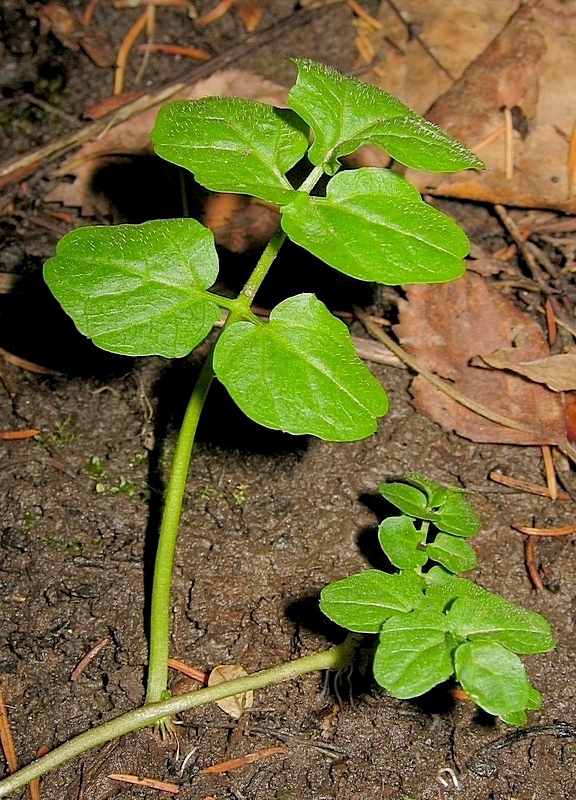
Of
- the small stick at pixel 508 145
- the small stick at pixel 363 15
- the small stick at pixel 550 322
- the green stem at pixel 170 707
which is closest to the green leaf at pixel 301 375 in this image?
the green stem at pixel 170 707

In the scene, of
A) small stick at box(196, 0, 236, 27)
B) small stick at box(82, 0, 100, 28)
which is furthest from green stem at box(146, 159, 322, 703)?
small stick at box(82, 0, 100, 28)

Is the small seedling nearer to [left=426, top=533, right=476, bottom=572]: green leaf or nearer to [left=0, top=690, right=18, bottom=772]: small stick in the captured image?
[left=426, top=533, right=476, bottom=572]: green leaf

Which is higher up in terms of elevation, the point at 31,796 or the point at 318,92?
the point at 318,92

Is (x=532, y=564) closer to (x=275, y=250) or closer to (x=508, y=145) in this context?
(x=275, y=250)

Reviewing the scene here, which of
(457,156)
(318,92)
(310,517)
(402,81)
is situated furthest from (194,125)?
(402,81)

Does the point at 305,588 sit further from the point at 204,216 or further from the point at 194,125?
the point at 204,216

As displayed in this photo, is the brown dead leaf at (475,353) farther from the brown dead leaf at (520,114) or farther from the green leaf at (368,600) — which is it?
the green leaf at (368,600)
